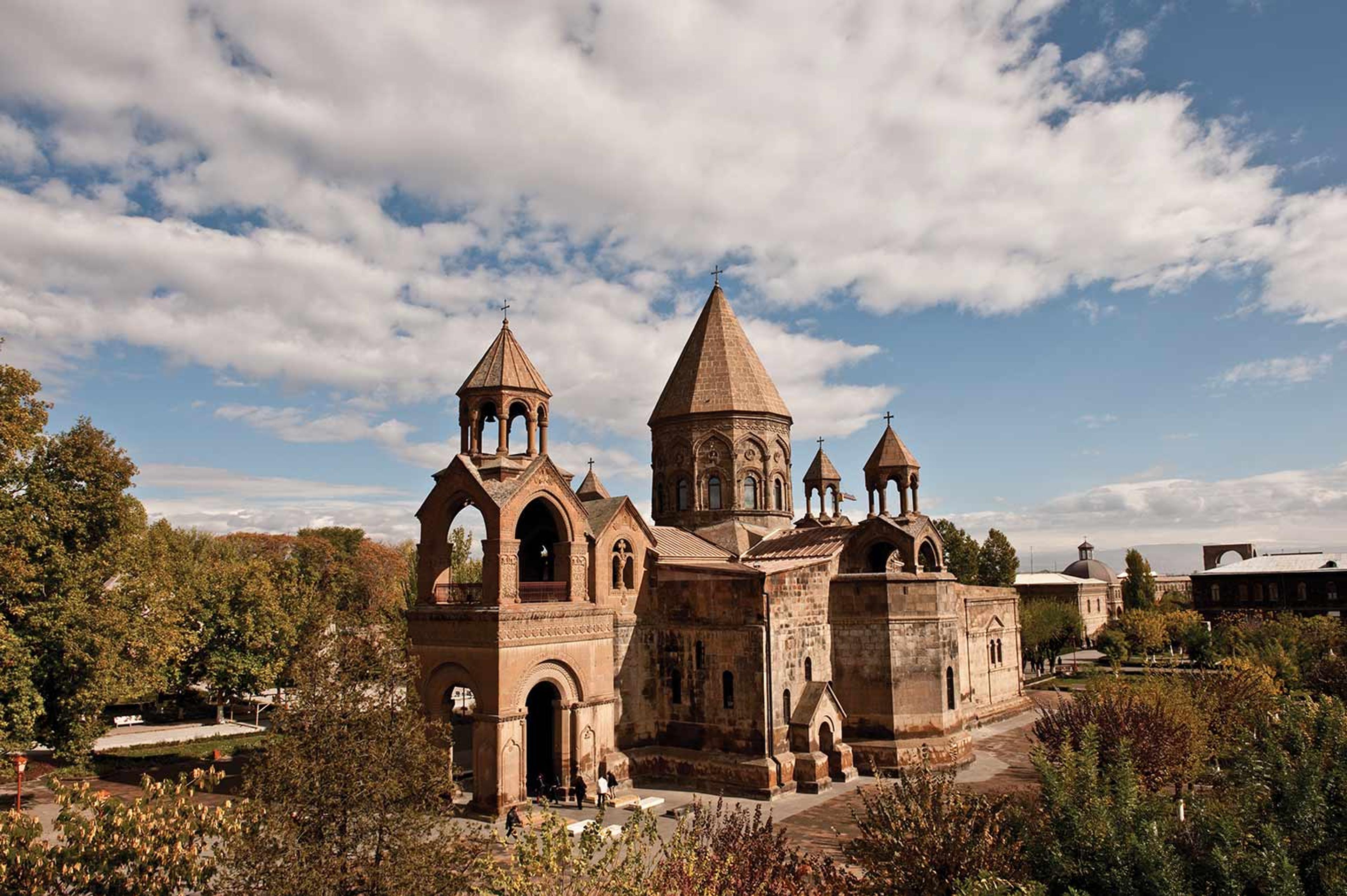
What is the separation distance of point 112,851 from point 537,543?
1471cm

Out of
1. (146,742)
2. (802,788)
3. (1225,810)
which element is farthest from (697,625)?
(146,742)

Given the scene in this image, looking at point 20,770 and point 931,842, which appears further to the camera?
point 20,770

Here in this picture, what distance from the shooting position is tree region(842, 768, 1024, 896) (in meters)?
9.53

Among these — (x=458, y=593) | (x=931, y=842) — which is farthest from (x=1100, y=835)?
(x=458, y=593)

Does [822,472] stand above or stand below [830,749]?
above

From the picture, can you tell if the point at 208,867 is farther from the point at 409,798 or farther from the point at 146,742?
the point at 146,742

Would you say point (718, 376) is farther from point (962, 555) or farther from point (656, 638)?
point (962, 555)

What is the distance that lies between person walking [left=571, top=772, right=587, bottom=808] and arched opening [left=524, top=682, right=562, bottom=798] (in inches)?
50.9

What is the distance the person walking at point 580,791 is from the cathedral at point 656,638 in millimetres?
282

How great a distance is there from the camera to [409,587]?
4169 centimetres

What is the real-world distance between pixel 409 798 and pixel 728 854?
3.71 m

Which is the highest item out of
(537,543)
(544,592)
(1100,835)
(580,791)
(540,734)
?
(537,543)

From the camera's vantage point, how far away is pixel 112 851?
10492 mm

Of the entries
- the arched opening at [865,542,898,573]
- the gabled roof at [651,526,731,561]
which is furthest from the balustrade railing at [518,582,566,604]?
the arched opening at [865,542,898,573]
